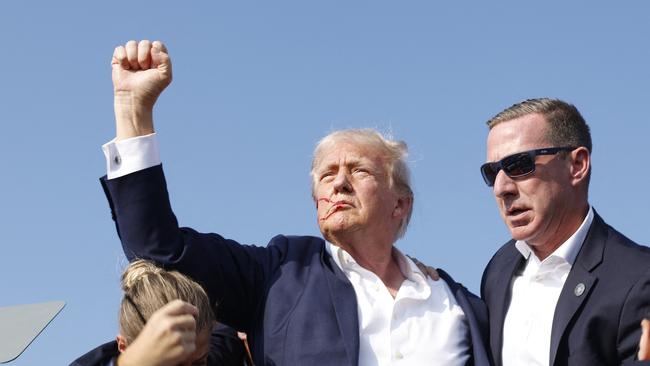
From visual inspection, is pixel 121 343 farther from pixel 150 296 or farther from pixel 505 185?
pixel 505 185

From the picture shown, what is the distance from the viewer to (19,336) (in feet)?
15.2

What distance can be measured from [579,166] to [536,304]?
884 mm

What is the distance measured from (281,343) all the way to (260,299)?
0.31 meters

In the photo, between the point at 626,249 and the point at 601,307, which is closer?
the point at 601,307

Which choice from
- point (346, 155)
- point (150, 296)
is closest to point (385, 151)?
point (346, 155)

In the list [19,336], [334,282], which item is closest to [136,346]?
[19,336]

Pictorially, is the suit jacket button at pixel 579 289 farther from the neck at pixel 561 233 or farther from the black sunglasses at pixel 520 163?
the black sunglasses at pixel 520 163

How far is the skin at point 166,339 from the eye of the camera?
4.21 metres

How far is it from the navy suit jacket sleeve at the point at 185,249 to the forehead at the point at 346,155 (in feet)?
2.32

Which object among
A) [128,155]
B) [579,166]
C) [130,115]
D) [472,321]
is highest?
[130,115]

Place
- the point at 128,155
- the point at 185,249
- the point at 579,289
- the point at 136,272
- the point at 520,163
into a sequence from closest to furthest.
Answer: the point at 136,272, the point at 128,155, the point at 185,249, the point at 579,289, the point at 520,163

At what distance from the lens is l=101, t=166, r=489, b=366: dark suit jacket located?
509 centimetres

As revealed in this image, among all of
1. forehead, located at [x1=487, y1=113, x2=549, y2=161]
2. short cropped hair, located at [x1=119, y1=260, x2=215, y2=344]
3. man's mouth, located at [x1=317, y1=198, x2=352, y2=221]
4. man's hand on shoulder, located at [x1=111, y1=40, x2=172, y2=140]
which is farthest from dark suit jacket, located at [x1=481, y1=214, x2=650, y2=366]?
man's hand on shoulder, located at [x1=111, y1=40, x2=172, y2=140]

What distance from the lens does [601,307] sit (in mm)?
5363
